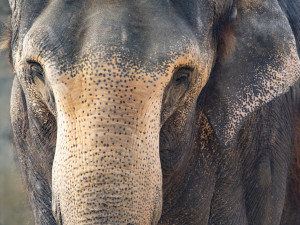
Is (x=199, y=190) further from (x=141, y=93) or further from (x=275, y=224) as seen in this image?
(x=141, y=93)

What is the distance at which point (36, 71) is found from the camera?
2.52 m

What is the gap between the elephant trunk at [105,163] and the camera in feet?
6.82

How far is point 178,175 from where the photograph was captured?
3.05 m

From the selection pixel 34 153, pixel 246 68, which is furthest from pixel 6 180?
pixel 246 68

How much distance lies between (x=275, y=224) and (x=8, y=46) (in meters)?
1.68

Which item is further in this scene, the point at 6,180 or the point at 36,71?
the point at 6,180

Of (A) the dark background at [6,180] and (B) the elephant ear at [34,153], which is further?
(A) the dark background at [6,180]

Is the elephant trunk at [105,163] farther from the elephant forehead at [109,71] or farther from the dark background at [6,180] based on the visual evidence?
the dark background at [6,180]

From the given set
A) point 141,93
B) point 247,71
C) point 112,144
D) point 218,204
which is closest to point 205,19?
point 247,71

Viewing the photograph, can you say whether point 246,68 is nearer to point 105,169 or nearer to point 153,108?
point 153,108

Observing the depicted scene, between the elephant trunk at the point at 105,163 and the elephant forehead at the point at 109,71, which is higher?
the elephant forehead at the point at 109,71

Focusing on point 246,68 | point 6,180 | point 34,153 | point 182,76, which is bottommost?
point 6,180

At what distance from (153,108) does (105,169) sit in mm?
299

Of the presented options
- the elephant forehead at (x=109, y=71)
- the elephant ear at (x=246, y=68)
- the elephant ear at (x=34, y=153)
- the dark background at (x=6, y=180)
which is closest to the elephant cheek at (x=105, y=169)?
the elephant forehead at (x=109, y=71)
